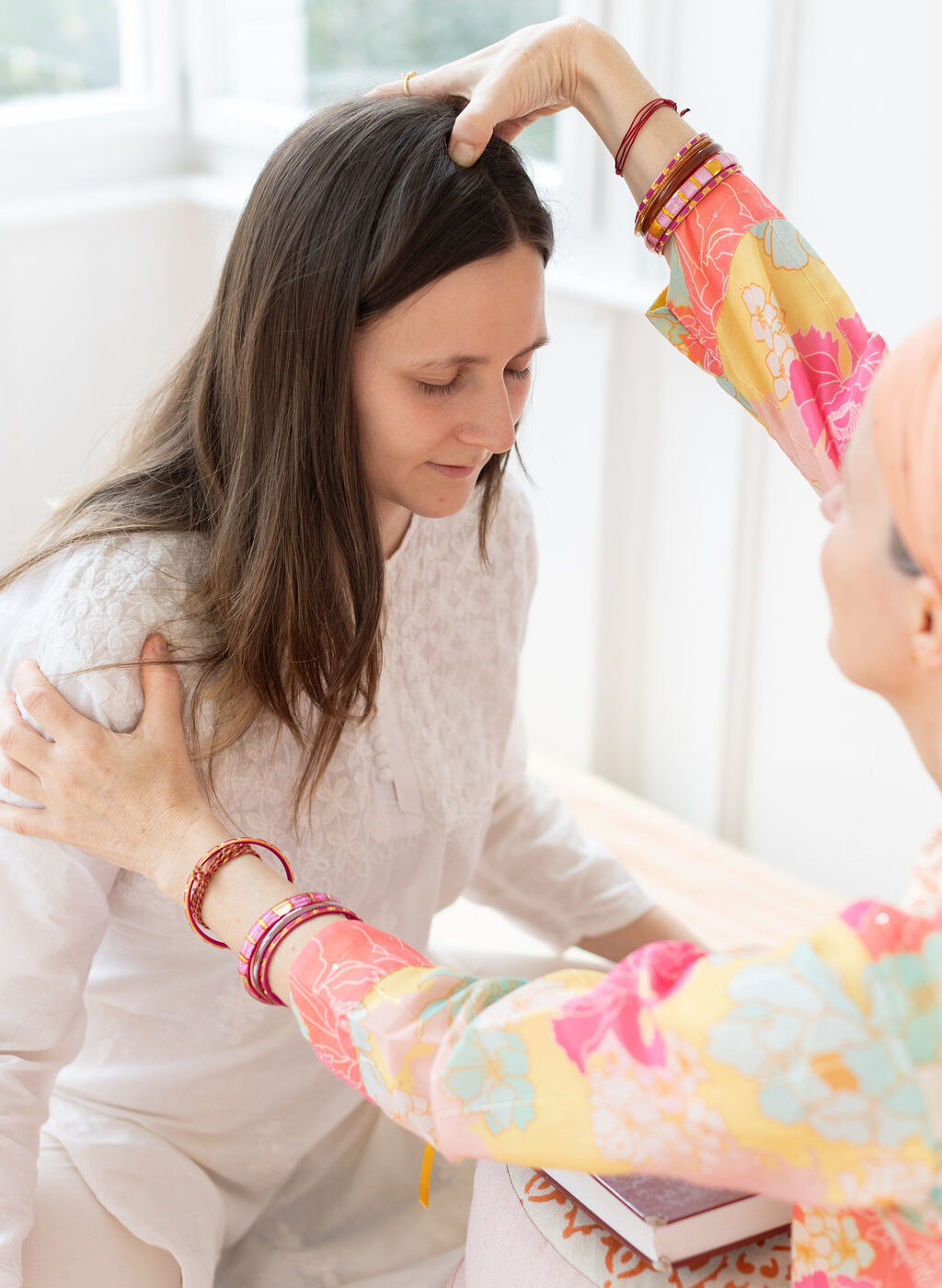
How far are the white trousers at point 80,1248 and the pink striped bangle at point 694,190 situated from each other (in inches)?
39.7

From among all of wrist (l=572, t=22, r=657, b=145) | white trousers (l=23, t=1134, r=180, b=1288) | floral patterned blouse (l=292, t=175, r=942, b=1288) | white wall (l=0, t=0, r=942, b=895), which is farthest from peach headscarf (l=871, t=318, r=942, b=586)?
white wall (l=0, t=0, r=942, b=895)

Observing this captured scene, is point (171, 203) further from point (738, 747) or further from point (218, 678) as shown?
point (218, 678)

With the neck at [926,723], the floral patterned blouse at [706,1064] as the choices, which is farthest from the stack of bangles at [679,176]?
the floral patterned blouse at [706,1064]

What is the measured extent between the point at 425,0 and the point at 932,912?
93.2 inches

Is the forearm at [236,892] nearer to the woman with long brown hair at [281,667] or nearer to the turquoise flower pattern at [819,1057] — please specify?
the woman with long brown hair at [281,667]

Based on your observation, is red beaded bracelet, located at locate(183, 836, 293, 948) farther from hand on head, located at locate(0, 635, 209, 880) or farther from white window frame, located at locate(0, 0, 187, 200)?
white window frame, located at locate(0, 0, 187, 200)

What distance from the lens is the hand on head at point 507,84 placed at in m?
1.20

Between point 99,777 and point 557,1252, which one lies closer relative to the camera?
point 557,1252

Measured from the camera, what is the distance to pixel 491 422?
1.27m

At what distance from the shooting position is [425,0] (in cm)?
272

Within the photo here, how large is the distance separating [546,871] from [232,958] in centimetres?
46

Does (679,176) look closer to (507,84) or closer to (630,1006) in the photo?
(507,84)

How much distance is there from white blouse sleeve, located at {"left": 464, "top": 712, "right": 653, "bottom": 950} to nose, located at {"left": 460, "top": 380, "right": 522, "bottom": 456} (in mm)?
507

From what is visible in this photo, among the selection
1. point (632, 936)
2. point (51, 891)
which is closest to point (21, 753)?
point (51, 891)
